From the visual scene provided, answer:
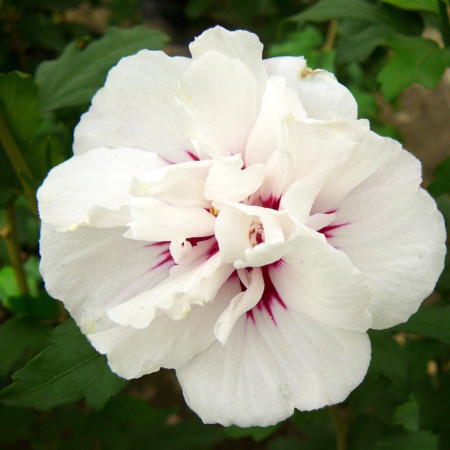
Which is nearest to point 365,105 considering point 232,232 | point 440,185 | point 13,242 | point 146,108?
point 440,185

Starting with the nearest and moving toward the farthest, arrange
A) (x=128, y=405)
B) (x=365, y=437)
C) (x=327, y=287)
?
(x=327, y=287)
(x=365, y=437)
(x=128, y=405)

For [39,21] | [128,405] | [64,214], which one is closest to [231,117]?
[64,214]

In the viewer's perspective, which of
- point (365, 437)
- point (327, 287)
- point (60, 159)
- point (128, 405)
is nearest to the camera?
point (327, 287)

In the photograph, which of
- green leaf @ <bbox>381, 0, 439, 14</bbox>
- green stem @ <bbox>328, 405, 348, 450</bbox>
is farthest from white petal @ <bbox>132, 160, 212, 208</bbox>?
green leaf @ <bbox>381, 0, 439, 14</bbox>

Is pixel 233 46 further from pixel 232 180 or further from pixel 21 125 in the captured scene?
pixel 21 125

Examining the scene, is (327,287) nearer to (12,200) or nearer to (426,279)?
(426,279)

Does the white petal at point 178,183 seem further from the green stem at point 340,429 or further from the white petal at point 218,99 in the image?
the green stem at point 340,429

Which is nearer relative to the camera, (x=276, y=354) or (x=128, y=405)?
(x=276, y=354)
